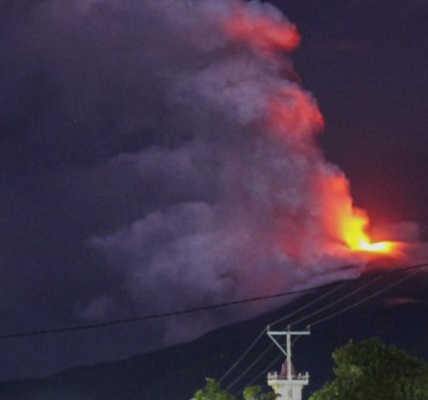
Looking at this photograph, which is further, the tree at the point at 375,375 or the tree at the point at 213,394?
the tree at the point at 213,394

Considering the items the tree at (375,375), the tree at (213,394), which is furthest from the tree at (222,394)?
the tree at (375,375)

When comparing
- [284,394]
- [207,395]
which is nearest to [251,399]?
[207,395]

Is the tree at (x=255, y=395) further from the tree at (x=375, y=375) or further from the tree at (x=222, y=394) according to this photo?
the tree at (x=375, y=375)

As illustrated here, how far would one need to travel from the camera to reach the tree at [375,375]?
52.2m

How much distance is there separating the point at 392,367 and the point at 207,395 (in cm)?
3181

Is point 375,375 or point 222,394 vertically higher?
point 222,394

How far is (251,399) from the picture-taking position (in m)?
84.8

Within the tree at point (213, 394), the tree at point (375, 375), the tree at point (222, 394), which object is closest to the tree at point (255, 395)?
the tree at point (222, 394)

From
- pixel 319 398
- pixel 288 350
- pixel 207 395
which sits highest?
pixel 288 350

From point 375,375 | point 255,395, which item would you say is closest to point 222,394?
point 255,395

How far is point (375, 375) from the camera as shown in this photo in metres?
52.7

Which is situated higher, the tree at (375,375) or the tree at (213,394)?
the tree at (213,394)

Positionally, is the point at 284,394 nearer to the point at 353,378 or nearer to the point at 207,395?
the point at 207,395

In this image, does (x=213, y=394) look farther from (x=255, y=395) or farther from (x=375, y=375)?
(x=375, y=375)
